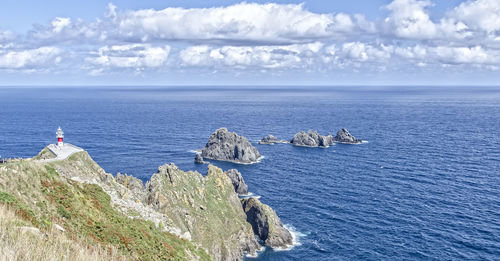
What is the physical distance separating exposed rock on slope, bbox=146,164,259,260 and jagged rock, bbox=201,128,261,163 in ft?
202

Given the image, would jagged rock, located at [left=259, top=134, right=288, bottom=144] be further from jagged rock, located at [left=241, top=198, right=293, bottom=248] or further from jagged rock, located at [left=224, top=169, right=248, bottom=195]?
jagged rock, located at [left=241, top=198, right=293, bottom=248]

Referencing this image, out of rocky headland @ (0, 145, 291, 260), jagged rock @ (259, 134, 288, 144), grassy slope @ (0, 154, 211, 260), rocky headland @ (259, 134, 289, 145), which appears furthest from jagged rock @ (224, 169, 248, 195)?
jagged rock @ (259, 134, 288, 144)

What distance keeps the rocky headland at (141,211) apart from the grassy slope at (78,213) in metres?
0.08

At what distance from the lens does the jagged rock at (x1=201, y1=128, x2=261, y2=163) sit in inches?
5876

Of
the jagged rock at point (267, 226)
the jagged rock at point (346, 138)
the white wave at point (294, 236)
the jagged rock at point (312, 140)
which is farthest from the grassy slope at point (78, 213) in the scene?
the jagged rock at point (346, 138)

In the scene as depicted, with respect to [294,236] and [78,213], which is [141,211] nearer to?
[78,213]

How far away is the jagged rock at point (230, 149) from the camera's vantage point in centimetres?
14925

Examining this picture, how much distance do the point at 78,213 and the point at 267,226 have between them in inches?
2021

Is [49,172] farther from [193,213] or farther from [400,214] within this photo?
[400,214]

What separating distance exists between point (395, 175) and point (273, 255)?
A: 64147 mm

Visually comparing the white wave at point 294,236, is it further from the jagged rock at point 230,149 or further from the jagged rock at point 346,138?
the jagged rock at point 346,138

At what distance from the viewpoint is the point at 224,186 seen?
88.1 metres

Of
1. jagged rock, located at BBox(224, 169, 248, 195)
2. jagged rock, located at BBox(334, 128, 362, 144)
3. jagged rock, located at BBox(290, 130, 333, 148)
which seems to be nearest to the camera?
jagged rock, located at BBox(224, 169, 248, 195)

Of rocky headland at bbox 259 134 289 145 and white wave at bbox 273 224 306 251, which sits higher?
rocky headland at bbox 259 134 289 145
